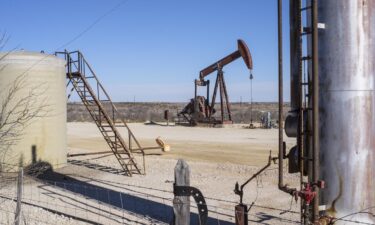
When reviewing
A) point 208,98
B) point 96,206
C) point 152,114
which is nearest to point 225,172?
point 96,206

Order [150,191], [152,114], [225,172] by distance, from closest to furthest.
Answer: [150,191] < [225,172] < [152,114]

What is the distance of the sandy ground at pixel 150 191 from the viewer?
9367 mm

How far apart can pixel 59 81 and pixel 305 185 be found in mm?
11909

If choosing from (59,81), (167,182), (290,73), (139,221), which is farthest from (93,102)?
(290,73)

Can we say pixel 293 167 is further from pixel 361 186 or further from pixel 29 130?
pixel 29 130

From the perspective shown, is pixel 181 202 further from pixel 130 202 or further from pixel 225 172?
pixel 225 172

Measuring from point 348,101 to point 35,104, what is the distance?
1146cm

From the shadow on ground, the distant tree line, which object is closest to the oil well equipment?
the shadow on ground

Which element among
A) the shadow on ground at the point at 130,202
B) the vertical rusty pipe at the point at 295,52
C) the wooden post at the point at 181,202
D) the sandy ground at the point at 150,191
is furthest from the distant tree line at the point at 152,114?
the wooden post at the point at 181,202

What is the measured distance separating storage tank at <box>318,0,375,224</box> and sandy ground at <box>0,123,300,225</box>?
0.78 metres

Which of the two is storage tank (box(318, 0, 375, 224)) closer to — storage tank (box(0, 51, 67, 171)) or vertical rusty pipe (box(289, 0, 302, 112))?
vertical rusty pipe (box(289, 0, 302, 112))

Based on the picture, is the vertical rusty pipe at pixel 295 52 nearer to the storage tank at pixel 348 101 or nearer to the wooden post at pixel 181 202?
the storage tank at pixel 348 101

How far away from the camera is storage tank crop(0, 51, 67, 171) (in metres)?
15.2

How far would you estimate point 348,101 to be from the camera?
20.0 ft
